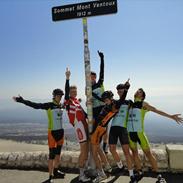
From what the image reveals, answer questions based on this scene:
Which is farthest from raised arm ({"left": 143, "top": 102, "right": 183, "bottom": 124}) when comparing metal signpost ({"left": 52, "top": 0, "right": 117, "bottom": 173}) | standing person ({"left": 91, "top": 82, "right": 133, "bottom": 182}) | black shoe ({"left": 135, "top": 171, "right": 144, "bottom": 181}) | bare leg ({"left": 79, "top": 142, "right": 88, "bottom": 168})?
bare leg ({"left": 79, "top": 142, "right": 88, "bottom": 168})

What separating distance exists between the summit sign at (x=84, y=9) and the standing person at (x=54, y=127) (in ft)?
5.80

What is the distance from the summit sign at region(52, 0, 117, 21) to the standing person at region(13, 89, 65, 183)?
1.77m

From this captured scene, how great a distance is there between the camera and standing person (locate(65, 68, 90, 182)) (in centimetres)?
724

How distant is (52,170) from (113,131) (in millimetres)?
1672

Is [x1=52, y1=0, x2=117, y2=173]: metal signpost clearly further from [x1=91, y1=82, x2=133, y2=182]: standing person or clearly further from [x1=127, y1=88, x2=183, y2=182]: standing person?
[x1=127, y1=88, x2=183, y2=182]: standing person

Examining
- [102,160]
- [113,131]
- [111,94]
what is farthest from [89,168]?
[111,94]

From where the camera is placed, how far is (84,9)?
732 cm

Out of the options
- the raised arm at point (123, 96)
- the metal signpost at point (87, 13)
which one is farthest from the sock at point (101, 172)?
the raised arm at point (123, 96)

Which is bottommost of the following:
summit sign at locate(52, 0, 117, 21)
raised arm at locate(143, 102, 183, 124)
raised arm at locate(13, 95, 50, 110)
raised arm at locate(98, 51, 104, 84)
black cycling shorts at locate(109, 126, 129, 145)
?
black cycling shorts at locate(109, 126, 129, 145)

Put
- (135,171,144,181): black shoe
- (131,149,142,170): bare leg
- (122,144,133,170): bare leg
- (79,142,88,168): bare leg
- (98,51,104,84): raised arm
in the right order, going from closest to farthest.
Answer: (122,144,133,170): bare leg
(135,171,144,181): black shoe
(79,142,88,168): bare leg
(131,149,142,170): bare leg
(98,51,104,84): raised arm

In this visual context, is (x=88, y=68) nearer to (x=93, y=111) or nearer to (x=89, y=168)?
(x=93, y=111)

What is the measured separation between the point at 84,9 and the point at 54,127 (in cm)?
283

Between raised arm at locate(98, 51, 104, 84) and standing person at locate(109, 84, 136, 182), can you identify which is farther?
raised arm at locate(98, 51, 104, 84)

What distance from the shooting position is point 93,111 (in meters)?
8.00
